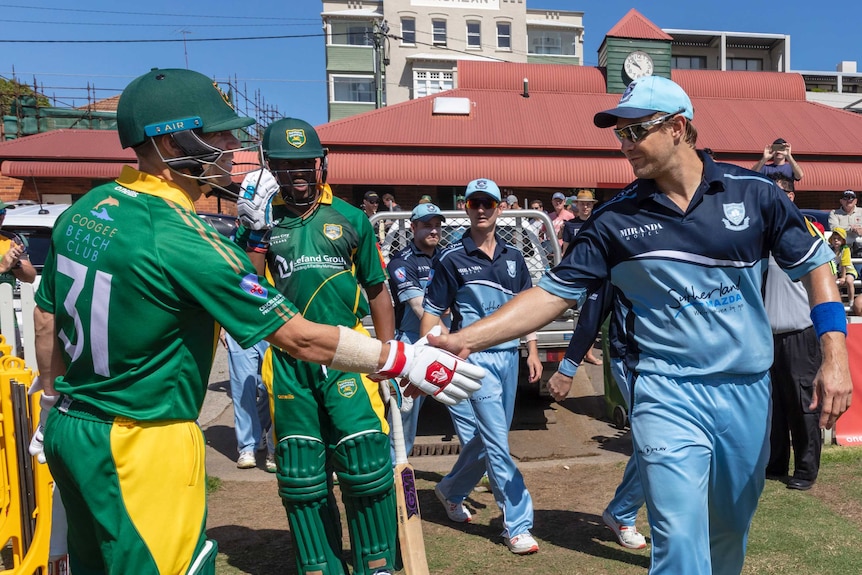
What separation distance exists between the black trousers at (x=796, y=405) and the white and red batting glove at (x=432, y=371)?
13.5ft

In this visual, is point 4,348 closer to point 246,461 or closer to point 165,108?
point 246,461

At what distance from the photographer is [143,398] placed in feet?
8.04

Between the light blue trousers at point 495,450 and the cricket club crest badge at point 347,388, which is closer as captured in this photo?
the cricket club crest badge at point 347,388

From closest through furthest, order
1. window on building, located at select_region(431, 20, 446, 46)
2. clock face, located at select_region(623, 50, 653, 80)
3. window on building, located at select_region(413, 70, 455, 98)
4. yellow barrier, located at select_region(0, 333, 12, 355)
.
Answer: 1. yellow barrier, located at select_region(0, 333, 12, 355)
2. clock face, located at select_region(623, 50, 653, 80)
3. window on building, located at select_region(413, 70, 455, 98)
4. window on building, located at select_region(431, 20, 446, 46)

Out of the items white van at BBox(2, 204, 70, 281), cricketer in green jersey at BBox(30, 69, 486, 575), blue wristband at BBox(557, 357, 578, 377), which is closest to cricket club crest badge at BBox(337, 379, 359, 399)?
blue wristband at BBox(557, 357, 578, 377)

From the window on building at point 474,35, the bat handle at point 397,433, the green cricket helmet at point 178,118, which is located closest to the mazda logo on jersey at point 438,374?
the green cricket helmet at point 178,118

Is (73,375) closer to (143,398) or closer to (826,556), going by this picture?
(143,398)

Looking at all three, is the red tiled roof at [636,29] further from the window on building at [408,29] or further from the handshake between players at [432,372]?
the handshake between players at [432,372]

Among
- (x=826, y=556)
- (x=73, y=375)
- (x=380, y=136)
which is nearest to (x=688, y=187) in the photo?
(x=73, y=375)

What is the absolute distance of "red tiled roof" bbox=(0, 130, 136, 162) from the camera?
23500mm

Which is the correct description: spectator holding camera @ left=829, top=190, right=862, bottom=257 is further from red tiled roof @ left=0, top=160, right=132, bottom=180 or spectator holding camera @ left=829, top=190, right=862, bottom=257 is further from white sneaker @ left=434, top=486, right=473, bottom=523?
red tiled roof @ left=0, top=160, right=132, bottom=180

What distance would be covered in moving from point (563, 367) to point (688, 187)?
161 cm

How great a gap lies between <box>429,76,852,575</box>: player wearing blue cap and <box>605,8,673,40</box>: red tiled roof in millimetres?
24438

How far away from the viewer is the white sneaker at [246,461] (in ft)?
23.0
